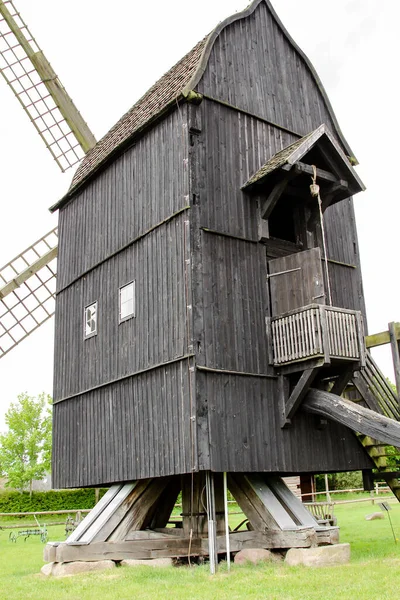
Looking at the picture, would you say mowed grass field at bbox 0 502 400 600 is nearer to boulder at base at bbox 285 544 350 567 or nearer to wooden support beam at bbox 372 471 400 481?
boulder at base at bbox 285 544 350 567

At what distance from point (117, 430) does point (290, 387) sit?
3.96 metres

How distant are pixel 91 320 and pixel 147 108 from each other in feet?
18.0

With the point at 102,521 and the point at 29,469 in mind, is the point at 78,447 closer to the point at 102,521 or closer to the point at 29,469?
the point at 102,521

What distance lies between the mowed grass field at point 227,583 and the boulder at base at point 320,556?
0.72 feet

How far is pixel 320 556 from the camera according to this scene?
1223 cm

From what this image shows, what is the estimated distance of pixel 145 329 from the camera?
1469 cm

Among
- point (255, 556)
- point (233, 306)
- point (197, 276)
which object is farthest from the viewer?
point (233, 306)

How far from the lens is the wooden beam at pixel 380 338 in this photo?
47.9 feet

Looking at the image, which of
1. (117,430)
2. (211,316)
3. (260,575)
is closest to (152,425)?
(117,430)

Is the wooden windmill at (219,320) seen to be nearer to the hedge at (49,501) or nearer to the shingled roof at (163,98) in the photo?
the shingled roof at (163,98)

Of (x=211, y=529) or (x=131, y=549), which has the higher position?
(x=211, y=529)

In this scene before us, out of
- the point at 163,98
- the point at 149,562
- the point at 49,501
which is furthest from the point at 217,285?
the point at 49,501

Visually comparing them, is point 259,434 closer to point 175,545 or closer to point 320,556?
point 320,556

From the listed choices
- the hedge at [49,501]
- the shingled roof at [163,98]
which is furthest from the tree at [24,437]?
the shingled roof at [163,98]
